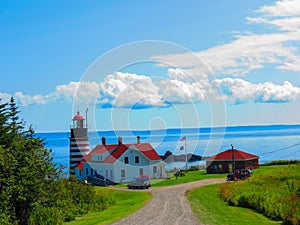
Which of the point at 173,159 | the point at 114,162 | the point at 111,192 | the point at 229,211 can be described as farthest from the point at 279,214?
the point at 173,159

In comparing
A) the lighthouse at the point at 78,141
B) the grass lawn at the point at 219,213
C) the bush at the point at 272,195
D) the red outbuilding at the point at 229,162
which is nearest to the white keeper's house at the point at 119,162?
the lighthouse at the point at 78,141

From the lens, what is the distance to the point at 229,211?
2534cm

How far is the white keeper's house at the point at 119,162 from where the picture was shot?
52969mm

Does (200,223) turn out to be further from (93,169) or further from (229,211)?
(93,169)

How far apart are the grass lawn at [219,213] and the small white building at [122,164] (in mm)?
19170

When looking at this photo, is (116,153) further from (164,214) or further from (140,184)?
(164,214)

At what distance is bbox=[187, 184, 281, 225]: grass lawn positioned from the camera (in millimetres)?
→ 21375

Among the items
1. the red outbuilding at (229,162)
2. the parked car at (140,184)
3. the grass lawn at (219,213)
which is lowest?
the grass lawn at (219,213)

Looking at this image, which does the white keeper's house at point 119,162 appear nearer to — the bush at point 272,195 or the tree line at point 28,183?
the bush at point 272,195

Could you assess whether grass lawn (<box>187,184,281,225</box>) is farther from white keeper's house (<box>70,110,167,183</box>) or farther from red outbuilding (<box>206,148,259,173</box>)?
red outbuilding (<box>206,148,259,173</box>)

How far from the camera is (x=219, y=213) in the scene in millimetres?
24391

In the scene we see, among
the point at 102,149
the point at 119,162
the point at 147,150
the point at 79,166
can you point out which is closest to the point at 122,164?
the point at 119,162

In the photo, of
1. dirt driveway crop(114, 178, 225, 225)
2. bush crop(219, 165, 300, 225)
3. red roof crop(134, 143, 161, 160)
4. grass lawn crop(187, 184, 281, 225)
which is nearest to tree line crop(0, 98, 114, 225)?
dirt driveway crop(114, 178, 225, 225)

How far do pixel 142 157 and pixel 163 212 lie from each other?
28.8 m
